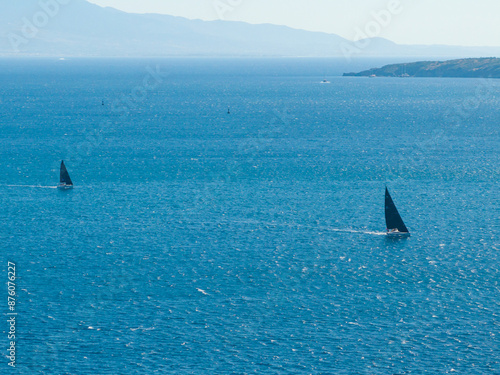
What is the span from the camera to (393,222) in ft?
332

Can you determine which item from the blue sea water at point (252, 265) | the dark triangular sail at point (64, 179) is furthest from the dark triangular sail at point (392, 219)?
the dark triangular sail at point (64, 179)

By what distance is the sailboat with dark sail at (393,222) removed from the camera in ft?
330

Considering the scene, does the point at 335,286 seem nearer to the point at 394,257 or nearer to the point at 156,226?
the point at 394,257

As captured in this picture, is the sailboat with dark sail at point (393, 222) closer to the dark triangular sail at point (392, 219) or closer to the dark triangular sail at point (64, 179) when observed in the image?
the dark triangular sail at point (392, 219)

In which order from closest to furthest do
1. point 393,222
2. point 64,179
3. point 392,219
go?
point 392,219 < point 393,222 < point 64,179

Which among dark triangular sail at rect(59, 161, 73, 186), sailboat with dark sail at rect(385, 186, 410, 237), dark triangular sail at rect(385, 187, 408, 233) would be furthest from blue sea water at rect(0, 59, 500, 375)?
dark triangular sail at rect(59, 161, 73, 186)

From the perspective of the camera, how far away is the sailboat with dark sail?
100 meters

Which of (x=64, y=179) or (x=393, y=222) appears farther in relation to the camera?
(x=64, y=179)

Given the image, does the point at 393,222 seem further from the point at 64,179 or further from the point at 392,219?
the point at 64,179

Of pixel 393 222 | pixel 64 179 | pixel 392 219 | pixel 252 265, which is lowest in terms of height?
pixel 252 265

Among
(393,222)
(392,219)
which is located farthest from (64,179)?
(393,222)

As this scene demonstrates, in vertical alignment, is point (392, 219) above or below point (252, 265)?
above

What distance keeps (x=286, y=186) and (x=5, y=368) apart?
74768 millimetres

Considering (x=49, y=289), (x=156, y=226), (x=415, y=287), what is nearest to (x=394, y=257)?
(x=415, y=287)
